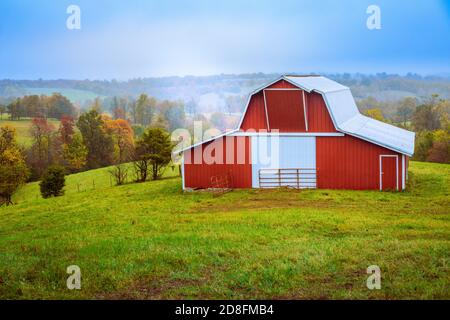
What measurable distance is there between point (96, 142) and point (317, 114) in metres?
48.3

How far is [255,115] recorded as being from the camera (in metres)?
30.2

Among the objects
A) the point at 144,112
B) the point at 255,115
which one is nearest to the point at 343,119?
the point at 255,115

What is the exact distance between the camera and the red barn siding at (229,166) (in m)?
29.9

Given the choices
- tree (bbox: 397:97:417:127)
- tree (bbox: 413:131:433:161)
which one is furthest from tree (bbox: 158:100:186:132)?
tree (bbox: 413:131:433:161)

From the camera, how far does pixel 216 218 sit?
66.2 ft

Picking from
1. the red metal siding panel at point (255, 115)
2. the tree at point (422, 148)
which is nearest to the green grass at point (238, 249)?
the red metal siding panel at point (255, 115)

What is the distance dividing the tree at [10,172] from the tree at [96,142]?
13053 millimetres

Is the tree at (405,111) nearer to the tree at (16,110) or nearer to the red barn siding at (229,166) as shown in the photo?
the tree at (16,110)

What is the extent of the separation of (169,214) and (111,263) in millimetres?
9771

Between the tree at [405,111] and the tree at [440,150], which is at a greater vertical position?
the tree at [405,111]

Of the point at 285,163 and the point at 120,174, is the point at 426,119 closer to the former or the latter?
the point at 120,174

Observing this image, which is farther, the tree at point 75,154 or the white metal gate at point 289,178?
the tree at point 75,154

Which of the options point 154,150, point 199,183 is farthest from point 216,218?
point 154,150

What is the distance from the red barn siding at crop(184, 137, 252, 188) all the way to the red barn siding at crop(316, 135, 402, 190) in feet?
11.3
